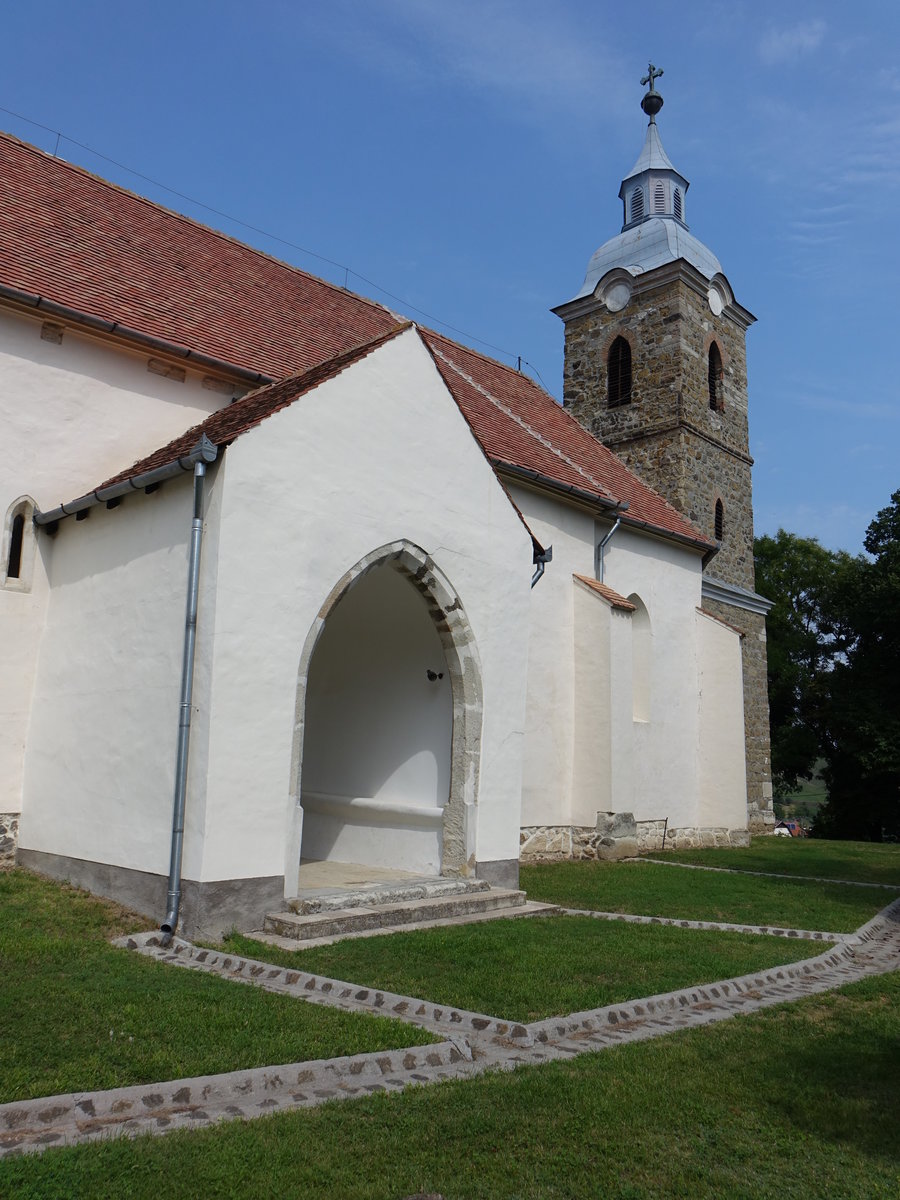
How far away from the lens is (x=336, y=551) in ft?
30.7

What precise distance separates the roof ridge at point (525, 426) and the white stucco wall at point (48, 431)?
23.7 feet

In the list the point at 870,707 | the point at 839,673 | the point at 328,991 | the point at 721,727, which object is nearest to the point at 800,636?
the point at 839,673

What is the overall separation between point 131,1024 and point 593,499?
480 inches

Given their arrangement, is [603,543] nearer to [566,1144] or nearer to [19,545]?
[19,545]

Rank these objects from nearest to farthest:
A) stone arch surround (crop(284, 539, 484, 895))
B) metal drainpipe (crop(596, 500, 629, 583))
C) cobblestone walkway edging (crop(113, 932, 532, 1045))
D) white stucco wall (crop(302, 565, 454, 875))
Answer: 1. cobblestone walkway edging (crop(113, 932, 532, 1045))
2. stone arch surround (crop(284, 539, 484, 895))
3. white stucco wall (crop(302, 565, 454, 875))
4. metal drainpipe (crop(596, 500, 629, 583))

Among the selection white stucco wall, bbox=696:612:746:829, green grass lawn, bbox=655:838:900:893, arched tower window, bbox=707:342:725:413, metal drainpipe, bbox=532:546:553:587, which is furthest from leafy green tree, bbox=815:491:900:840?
metal drainpipe, bbox=532:546:553:587

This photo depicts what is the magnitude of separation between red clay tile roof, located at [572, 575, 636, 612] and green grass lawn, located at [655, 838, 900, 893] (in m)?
4.43

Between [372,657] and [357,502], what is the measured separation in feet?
11.2

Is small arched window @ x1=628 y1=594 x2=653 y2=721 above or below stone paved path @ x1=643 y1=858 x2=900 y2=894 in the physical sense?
above

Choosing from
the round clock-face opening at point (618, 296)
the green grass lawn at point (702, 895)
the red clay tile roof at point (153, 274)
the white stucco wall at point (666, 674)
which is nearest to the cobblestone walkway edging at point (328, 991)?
the green grass lawn at point (702, 895)

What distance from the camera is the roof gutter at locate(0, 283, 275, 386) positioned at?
10133 mm

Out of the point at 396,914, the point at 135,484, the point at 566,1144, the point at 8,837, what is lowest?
the point at 566,1144

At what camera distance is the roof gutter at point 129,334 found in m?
10.1

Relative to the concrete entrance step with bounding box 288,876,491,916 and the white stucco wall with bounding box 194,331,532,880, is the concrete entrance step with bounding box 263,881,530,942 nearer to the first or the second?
the concrete entrance step with bounding box 288,876,491,916
